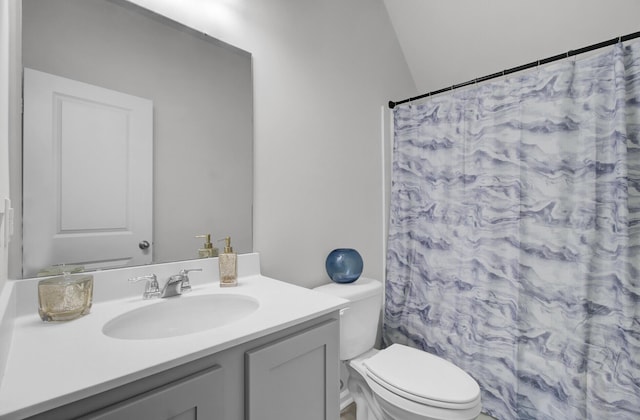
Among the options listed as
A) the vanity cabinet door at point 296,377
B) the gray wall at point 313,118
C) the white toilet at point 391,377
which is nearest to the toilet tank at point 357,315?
the white toilet at point 391,377

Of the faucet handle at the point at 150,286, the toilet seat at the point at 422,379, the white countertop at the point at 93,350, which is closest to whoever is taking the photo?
the white countertop at the point at 93,350

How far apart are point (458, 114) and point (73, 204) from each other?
1881 millimetres

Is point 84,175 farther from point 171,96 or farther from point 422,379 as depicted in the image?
point 422,379

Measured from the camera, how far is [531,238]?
61.1 inches

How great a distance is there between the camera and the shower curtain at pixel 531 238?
1.32 m

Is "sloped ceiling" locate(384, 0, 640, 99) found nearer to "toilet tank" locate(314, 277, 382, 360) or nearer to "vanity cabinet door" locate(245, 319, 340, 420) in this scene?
"toilet tank" locate(314, 277, 382, 360)

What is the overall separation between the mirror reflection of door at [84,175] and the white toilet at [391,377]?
92 cm

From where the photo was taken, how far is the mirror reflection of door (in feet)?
3.05

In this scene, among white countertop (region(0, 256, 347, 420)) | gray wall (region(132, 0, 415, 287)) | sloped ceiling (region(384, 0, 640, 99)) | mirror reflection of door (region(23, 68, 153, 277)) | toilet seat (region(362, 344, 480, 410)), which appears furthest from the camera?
sloped ceiling (region(384, 0, 640, 99))

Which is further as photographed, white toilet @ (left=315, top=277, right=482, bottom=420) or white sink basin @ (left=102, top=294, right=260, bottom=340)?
white toilet @ (left=315, top=277, right=482, bottom=420)

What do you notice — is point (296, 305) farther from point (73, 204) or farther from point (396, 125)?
point (396, 125)

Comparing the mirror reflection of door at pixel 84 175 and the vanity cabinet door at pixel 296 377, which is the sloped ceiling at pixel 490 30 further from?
the vanity cabinet door at pixel 296 377

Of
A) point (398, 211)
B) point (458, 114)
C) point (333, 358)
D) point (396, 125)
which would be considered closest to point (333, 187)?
point (398, 211)

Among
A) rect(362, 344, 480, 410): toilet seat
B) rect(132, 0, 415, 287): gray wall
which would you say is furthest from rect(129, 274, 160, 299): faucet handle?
rect(362, 344, 480, 410): toilet seat
